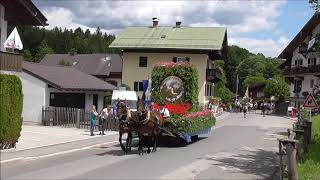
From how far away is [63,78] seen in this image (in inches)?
1607

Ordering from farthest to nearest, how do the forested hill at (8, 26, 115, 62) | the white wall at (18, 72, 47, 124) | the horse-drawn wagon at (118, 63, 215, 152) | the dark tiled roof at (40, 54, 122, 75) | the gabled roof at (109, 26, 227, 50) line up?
the forested hill at (8, 26, 115, 62), the dark tiled roof at (40, 54, 122, 75), the gabled roof at (109, 26, 227, 50), the white wall at (18, 72, 47, 124), the horse-drawn wagon at (118, 63, 215, 152)

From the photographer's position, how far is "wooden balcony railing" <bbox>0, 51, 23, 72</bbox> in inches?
1026

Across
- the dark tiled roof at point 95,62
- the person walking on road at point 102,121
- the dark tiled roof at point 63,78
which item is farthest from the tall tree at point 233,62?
the person walking on road at point 102,121

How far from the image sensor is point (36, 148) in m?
21.0

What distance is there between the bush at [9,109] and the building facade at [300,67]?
2075 inches

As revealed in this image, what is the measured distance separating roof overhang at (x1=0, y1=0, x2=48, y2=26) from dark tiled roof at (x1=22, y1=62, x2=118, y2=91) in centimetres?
809

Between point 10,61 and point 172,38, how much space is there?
39449 millimetres

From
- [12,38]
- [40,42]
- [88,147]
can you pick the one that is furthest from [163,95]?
[40,42]

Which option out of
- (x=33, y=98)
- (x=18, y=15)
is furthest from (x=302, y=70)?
(x=18, y=15)

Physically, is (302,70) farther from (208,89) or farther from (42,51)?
(42,51)

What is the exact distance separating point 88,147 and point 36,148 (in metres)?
2.51

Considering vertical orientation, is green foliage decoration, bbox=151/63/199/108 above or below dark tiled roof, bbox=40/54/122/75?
below

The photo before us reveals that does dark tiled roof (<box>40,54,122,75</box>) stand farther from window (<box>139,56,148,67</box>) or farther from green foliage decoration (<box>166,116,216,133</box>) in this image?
green foliage decoration (<box>166,116,216,133</box>)

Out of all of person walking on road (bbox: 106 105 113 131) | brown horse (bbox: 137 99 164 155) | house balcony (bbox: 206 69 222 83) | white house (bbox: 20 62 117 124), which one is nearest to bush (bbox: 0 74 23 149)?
brown horse (bbox: 137 99 164 155)
